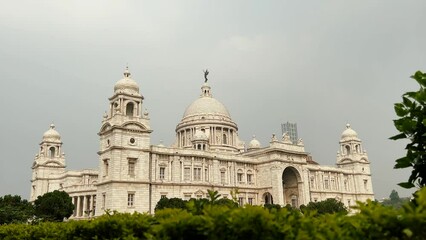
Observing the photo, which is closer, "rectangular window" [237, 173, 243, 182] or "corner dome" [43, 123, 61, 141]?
"rectangular window" [237, 173, 243, 182]

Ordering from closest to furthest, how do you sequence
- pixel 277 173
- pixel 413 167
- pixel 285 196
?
pixel 413 167 → pixel 277 173 → pixel 285 196

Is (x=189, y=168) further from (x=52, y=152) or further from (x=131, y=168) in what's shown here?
(x=52, y=152)

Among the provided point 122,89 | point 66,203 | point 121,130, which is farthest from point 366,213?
point 66,203

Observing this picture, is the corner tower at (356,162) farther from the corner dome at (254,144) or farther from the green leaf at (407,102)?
the green leaf at (407,102)

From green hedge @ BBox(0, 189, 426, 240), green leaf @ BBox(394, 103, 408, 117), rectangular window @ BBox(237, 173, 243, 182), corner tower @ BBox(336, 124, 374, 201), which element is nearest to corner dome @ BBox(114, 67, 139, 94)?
rectangular window @ BBox(237, 173, 243, 182)

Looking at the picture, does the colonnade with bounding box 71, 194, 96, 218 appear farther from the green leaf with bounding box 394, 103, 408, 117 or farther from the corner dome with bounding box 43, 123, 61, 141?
the green leaf with bounding box 394, 103, 408, 117

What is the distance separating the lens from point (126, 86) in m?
47.8

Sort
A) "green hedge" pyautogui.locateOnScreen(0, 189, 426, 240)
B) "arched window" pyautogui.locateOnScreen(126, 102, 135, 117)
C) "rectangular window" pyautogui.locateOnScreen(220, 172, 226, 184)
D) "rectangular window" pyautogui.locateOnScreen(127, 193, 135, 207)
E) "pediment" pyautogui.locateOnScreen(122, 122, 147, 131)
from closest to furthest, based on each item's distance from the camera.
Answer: "green hedge" pyautogui.locateOnScreen(0, 189, 426, 240) < "rectangular window" pyautogui.locateOnScreen(127, 193, 135, 207) < "pediment" pyautogui.locateOnScreen(122, 122, 147, 131) < "arched window" pyautogui.locateOnScreen(126, 102, 135, 117) < "rectangular window" pyautogui.locateOnScreen(220, 172, 226, 184)

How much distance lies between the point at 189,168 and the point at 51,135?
1190 inches

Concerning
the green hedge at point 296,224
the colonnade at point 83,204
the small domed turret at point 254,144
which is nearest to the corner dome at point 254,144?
the small domed turret at point 254,144

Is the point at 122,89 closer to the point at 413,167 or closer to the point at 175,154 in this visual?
the point at 175,154

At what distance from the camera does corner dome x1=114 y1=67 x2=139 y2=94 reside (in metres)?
47.4

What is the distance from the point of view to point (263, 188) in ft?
189

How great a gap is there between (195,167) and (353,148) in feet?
127
